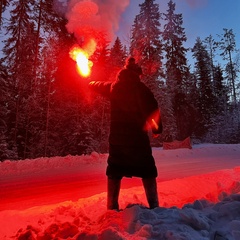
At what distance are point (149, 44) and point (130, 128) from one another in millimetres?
29845

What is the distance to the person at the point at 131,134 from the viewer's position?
12.0 ft

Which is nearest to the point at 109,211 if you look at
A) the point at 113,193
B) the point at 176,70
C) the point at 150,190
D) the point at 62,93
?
the point at 113,193

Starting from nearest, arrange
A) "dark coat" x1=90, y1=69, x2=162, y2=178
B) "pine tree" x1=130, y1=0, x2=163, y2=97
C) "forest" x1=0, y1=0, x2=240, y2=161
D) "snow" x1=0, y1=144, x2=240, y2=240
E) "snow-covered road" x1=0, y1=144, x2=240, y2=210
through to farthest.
Answer: "snow" x1=0, y1=144, x2=240, y2=240
"dark coat" x1=90, y1=69, x2=162, y2=178
"snow-covered road" x1=0, y1=144, x2=240, y2=210
"forest" x1=0, y1=0, x2=240, y2=161
"pine tree" x1=130, y1=0, x2=163, y2=97

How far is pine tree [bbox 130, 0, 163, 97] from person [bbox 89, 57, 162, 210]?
25961 mm

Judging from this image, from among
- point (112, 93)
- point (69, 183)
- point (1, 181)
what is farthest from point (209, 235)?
point (1, 181)

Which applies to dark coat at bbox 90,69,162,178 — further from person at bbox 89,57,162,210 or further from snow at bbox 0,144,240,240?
snow at bbox 0,144,240,240

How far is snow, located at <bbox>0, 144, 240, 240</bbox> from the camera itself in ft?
8.32

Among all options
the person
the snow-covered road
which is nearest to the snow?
the snow-covered road

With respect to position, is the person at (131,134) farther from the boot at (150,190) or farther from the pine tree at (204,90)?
the pine tree at (204,90)

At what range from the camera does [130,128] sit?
3.73 meters

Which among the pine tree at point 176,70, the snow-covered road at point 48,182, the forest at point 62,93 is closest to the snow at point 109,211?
the snow-covered road at point 48,182

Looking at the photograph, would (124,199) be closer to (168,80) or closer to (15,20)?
(15,20)

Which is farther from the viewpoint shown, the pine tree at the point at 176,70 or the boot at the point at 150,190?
the pine tree at the point at 176,70

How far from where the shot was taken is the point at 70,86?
25984mm
